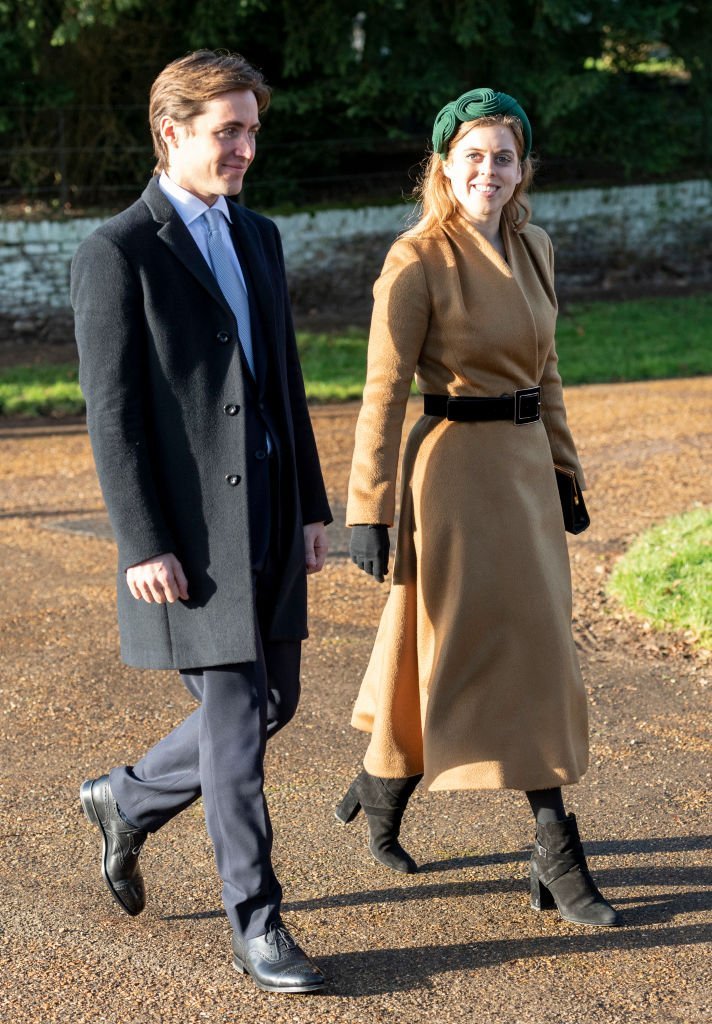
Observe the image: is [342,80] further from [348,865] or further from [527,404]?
[348,865]

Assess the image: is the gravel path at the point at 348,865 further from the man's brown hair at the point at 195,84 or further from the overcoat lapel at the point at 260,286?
the man's brown hair at the point at 195,84

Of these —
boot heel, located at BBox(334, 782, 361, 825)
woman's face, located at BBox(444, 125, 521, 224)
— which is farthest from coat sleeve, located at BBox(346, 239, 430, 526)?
boot heel, located at BBox(334, 782, 361, 825)

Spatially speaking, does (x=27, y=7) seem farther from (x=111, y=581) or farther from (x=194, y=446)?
(x=194, y=446)

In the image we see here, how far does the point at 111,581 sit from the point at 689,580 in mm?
2907

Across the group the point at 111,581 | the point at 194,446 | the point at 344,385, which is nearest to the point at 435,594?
the point at 194,446

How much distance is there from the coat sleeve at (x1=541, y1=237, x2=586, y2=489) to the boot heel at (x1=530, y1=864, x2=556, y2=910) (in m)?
1.15

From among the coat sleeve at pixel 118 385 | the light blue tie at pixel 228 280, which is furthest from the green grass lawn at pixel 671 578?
the coat sleeve at pixel 118 385

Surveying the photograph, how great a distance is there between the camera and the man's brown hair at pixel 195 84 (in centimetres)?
342

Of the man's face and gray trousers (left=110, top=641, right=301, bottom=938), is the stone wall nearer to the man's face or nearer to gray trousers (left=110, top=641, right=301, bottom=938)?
the man's face

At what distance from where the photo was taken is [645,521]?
8.27m

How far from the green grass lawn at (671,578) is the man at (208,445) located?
3212 mm

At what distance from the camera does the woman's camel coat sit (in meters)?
3.92

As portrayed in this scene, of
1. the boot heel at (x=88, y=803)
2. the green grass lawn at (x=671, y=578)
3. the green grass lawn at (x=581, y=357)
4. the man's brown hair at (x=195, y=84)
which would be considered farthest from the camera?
the green grass lawn at (x=581, y=357)

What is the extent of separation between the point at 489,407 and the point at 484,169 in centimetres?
65
